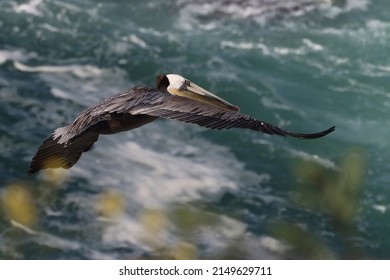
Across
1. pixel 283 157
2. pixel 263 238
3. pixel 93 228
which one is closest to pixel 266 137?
pixel 283 157

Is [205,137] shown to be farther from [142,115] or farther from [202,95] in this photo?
[142,115]

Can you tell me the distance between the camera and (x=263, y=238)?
22594 mm

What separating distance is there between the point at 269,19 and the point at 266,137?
17.7 ft

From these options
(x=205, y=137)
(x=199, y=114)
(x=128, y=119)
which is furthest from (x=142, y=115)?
(x=205, y=137)

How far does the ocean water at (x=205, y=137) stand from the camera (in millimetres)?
22516

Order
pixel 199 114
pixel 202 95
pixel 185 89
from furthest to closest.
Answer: pixel 185 89 → pixel 202 95 → pixel 199 114

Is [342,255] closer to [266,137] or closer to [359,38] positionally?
[266,137]

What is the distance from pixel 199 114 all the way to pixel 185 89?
4.17 feet

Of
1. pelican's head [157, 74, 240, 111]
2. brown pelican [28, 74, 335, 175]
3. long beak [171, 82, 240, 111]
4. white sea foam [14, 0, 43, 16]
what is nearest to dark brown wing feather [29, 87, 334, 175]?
brown pelican [28, 74, 335, 175]

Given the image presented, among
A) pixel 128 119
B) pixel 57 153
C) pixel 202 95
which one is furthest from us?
pixel 57 153

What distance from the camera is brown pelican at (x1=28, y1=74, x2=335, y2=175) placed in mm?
8258

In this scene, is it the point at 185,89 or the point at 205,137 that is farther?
the point at 205,137

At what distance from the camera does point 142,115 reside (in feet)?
30.3

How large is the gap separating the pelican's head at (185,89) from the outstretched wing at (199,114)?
42cm
